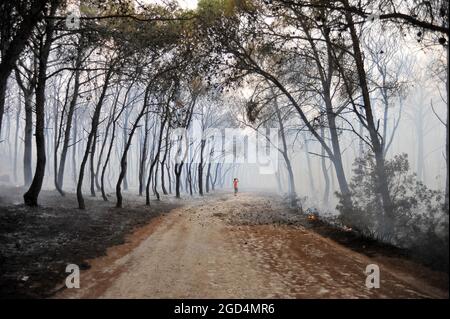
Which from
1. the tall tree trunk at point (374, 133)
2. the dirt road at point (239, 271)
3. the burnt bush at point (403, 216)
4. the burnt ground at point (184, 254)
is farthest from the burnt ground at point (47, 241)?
the tall tree trunk at point (374, 133)

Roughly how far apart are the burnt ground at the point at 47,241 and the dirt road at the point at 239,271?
21.9 inches

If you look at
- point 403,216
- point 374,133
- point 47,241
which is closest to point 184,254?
point 47,241

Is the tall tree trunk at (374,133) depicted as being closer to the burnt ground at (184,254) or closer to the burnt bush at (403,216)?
the burnt bush at (403,216)

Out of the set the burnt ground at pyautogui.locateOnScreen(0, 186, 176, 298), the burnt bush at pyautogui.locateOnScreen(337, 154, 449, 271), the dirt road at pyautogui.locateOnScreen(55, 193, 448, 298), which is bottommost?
the dirt road at pyautogui.locateOnScreen(55, 193, 448, 298)

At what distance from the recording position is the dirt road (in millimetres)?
6418

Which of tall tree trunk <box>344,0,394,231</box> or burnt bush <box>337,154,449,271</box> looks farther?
tall tree trunk <box>344,0,394,231</box>

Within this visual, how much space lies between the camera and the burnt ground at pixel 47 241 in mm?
6980

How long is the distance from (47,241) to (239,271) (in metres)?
5.74

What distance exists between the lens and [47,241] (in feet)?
34.0

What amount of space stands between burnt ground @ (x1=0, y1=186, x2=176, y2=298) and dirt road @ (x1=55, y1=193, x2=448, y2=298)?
557 mm
